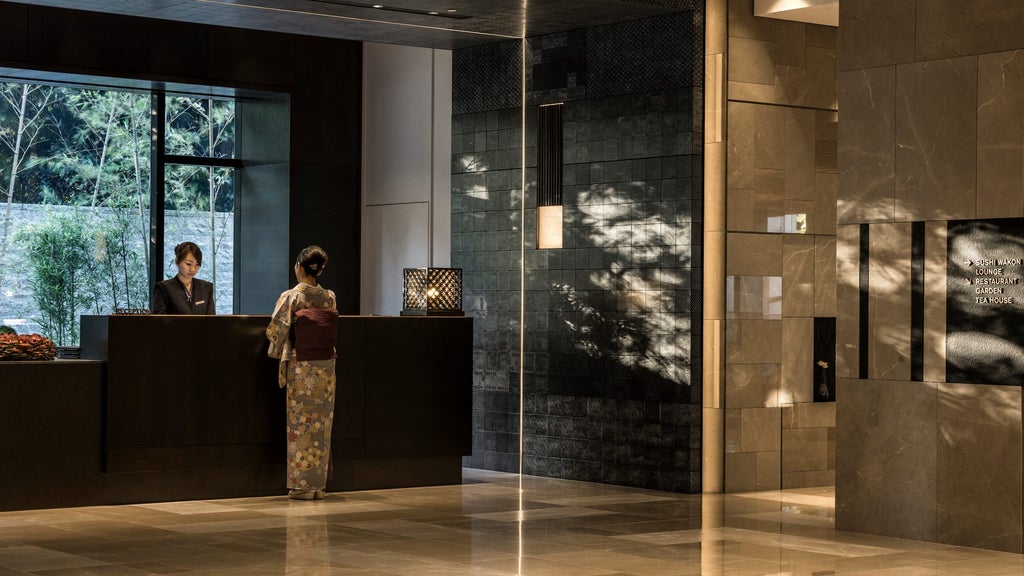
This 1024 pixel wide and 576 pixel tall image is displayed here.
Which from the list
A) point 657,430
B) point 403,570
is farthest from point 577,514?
point 403,570

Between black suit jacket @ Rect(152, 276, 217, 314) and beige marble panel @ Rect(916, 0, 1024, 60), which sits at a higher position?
beige marble panel @ Rect(916, 0, 1024, 60)

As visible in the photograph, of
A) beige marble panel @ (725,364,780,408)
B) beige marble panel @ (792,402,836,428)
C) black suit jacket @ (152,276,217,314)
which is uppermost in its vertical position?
black suit jacket @ (152,276,217,314)

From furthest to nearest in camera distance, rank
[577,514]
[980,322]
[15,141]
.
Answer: [15,141]
[577,514]
[980,322]

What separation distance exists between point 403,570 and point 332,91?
7004mm

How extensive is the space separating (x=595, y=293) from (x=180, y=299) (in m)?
2.81

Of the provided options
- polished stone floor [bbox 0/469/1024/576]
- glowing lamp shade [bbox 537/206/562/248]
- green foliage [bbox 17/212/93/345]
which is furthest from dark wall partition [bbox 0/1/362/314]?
polished stone floor [bbox 0/469/1024/576]

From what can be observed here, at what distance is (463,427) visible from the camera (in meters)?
9.56

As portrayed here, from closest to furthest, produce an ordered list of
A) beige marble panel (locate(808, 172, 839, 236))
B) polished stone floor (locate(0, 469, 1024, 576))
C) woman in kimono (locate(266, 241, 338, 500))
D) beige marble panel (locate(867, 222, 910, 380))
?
polished stone floor (locate(0, 469, 1024, 576)) < beige marble panel (locate(867, 222, 910, 380)) < woman in kimono (locate(266, 241, 338, 500)) < beige marble panel (locate(808, 172, 839, 236))

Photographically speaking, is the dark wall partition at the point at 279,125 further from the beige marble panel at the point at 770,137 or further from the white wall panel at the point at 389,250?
the beige marble panel at the point at 770,137

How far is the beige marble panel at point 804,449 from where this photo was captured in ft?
31.4

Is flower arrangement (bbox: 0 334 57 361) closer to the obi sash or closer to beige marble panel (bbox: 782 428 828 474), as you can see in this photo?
the obi sash

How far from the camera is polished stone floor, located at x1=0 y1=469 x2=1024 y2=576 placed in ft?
20.4

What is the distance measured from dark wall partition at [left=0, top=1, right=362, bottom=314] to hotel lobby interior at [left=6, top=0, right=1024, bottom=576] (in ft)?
0.09

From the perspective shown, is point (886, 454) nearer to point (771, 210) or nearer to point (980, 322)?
point (980, 322)
